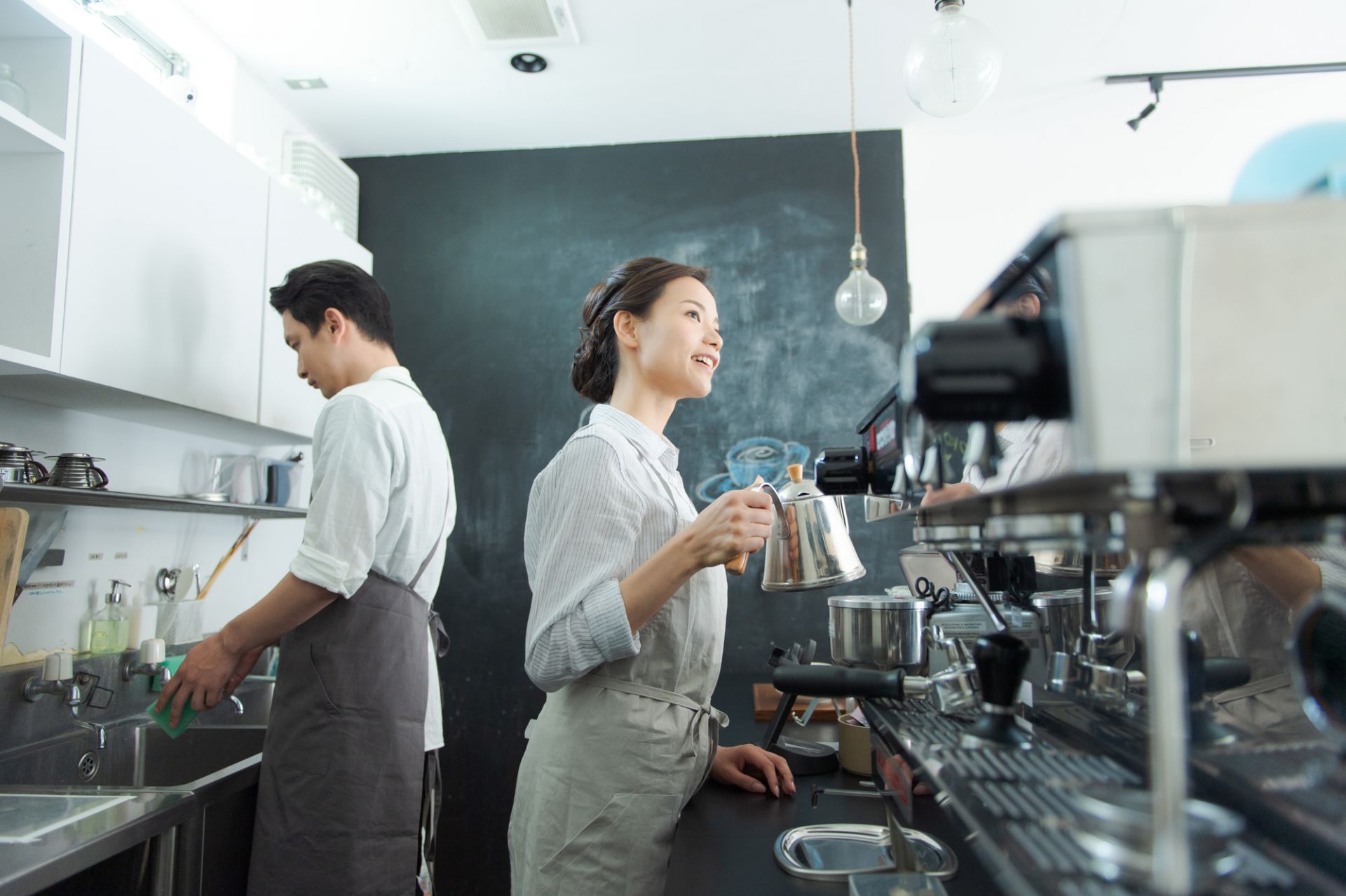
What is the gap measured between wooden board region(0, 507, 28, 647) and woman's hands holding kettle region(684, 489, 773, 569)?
1.42m

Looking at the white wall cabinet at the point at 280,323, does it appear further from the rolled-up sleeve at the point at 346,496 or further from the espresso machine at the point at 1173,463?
the espresso machine at the point at 1173,463

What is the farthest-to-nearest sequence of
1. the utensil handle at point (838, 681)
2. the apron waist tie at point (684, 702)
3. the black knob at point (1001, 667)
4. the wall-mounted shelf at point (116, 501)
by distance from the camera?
1. the wall-mounted shelf at point (116, 501)
2. the apron waist tie at point (684, 702)
3. the utensil handle at point (838, 681)
4. the black knob at point (1001, 667)

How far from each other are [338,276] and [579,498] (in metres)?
1.12

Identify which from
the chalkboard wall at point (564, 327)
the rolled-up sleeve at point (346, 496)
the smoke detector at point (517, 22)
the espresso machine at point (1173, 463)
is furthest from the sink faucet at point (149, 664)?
the espresso machine at point (1173, 463)

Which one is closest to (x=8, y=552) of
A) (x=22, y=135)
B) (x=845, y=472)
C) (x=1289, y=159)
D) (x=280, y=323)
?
(x=22, y=135)

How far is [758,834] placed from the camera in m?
1.02

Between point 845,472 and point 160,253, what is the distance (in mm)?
1737

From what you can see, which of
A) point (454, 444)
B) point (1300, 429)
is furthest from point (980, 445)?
point (454, 444)

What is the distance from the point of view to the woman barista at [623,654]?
1.06 metres

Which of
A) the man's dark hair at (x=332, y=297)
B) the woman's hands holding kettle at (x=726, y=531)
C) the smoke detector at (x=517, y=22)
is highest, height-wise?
the smoke detector at (x=517, y=22)

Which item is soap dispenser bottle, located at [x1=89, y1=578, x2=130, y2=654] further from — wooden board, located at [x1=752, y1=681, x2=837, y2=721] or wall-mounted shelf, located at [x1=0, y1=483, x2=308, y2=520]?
wooden board, located at [x1=752, y1=681, x2=837, y2=721]

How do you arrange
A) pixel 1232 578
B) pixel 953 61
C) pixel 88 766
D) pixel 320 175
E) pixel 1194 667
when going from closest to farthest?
pixel 1194 667 < pixel 1232 578 < pixel 953 61 < pixel 88 766 < pixel 320 175

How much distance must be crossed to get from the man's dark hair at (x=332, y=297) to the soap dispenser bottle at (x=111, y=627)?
0.86m

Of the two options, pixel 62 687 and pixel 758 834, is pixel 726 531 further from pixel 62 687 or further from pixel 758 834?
pixel 62 687
